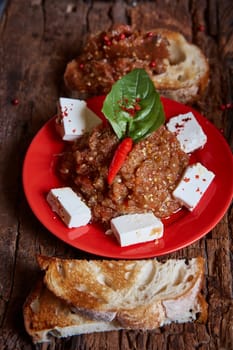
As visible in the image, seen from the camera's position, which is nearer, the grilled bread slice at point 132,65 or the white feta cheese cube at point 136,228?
the white feta cheese cube at point 136,228

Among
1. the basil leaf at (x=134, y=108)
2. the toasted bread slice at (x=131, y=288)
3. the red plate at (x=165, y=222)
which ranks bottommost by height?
the toasted bread slice at (x=131, y=288)

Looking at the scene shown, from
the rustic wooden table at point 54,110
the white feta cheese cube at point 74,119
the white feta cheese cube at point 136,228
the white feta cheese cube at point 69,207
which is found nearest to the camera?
the rustic wooden table at point 54,110

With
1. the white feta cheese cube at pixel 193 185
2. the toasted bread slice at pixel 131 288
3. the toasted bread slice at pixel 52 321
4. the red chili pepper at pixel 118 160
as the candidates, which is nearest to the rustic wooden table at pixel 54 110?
the toasted bread slice at pixel 52 321

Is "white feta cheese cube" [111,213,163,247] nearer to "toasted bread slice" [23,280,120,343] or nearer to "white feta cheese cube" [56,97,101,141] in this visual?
"toasted bread slice" [23,280,120,343]

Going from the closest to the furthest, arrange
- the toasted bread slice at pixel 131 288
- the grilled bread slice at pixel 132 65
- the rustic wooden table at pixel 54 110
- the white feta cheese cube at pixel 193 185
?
the toasted bread slice at pixel 131 288 → the rustic wooden table at pixel 54 110 → the white feta cheese cube at pixel 193 185 → the grilled bread slice at pixel 132 65

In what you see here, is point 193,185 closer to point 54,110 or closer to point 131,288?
point 131,288

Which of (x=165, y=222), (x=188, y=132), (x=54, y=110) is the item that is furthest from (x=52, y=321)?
(x=54, y=110)

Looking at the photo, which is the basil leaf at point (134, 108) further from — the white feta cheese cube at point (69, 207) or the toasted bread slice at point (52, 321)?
the toasted bread slice at point (52, 321)

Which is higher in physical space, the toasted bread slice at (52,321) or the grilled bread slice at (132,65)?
the grilled bread slice at (132,65)
